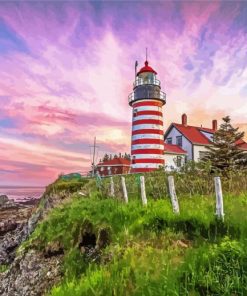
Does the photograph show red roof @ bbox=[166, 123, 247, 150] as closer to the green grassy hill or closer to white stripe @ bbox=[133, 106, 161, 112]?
white stripe @ bbox=[133, 106, 161, 112]

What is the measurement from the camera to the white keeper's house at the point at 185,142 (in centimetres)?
4097

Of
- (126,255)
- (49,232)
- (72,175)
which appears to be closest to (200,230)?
(126,255)

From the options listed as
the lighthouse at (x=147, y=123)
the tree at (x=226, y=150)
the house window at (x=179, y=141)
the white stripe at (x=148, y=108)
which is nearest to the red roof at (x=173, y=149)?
the house window at (x=179, y=141)

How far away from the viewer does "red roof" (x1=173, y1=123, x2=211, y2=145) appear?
42.5 m

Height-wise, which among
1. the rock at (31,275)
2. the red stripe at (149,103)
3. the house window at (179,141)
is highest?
the red stripe at (149,103)

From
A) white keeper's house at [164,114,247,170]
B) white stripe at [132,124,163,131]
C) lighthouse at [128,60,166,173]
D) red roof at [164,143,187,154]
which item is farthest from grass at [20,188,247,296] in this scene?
white keeper's house at [164,114,247,170]

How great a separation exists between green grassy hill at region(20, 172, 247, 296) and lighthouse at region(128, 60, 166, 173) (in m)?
18.9

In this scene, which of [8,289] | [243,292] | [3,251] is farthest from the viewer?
[3,251]

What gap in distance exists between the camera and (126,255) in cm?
633

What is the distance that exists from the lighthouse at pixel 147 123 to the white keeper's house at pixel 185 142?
27.2 ft

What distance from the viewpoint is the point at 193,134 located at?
43.9 meters

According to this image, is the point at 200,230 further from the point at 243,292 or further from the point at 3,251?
the point at 3,251

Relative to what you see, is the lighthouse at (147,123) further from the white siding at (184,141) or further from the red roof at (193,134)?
the red roof at (193,134)

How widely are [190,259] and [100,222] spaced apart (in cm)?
471
